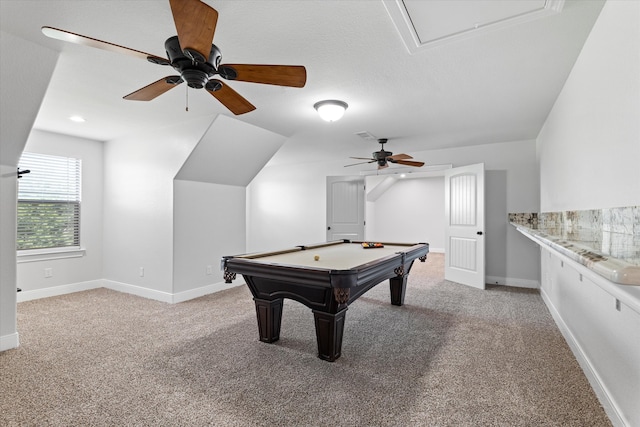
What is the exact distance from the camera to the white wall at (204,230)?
13.8 ft

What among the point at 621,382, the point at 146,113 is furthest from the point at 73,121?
the point at 621,382

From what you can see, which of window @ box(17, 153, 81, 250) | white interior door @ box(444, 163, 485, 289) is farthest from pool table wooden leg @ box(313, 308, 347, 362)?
window @ box(17, 153, 81, 250)

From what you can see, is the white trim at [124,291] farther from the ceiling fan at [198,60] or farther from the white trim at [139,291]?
the ceiling fan at [198,60]

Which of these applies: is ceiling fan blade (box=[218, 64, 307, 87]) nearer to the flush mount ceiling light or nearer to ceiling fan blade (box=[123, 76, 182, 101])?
ceiling fan blade (box=[123, 76, 182, 101])

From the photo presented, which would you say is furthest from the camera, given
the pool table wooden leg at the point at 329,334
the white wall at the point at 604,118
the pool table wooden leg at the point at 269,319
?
the pool table wooden leg at the point at 269,319

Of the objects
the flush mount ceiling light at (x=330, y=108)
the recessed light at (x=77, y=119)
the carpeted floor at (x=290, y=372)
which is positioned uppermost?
the recessed light at (x=77, y=119)

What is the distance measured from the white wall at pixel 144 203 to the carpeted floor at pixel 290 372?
82cm

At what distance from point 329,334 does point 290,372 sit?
0.39m

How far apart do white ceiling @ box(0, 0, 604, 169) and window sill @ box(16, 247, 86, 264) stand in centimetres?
171

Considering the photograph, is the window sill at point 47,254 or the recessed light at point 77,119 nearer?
the recessed light at point 77,119

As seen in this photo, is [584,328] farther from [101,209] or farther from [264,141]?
[101,209]

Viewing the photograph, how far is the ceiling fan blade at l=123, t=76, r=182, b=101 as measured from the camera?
1919mm

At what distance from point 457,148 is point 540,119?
5.30 ft

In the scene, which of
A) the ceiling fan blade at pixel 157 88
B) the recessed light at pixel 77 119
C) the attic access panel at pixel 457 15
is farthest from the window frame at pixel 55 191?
the attic access panel at pixel 457 15
